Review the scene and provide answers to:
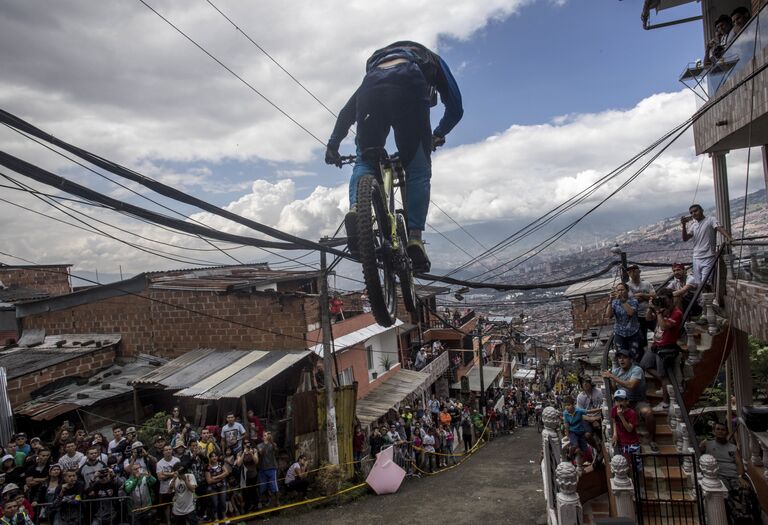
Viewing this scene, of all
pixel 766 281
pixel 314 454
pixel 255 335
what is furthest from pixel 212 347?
pixel 766 281

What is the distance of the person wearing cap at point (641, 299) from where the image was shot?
8.69 m

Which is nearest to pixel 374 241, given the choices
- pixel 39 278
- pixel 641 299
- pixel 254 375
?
Result: pixel 641 299

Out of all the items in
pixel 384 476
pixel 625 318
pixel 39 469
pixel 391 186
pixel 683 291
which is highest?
pixel 391 186

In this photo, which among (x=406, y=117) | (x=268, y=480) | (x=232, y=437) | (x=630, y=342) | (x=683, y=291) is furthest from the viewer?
(x=268, y=480)

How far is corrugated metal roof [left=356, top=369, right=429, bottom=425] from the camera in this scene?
56.5 ft

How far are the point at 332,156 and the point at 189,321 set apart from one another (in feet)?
41.8

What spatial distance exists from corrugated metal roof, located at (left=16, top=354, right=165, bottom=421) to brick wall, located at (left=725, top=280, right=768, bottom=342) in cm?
1355

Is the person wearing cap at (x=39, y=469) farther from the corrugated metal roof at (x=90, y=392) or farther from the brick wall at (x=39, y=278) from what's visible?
the brick wall at (x=39, y=278)

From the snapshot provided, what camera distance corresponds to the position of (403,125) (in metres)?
5.14

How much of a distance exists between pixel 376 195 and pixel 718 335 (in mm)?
7082

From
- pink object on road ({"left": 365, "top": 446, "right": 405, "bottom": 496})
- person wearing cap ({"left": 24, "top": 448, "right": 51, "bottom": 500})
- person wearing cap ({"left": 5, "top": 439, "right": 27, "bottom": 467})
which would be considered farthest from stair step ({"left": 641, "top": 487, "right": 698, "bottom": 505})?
person wearing cap ({"left": 5, "top": 439, "right": 27, "bottom": 467})

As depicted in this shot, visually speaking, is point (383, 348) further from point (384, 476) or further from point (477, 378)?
point (477, 378)

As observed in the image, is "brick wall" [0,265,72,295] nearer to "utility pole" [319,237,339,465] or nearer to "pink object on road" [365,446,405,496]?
"utility pole" [319,237,339,465]

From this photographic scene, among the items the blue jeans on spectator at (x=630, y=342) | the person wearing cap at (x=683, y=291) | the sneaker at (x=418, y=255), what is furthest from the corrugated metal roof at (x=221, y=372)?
the person wearing cap at (x=683, y=291)
